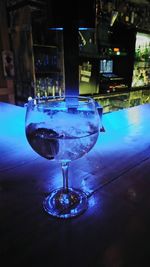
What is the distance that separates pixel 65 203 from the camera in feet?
1.31

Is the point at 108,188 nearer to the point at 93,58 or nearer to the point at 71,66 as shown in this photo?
the point at 71,66

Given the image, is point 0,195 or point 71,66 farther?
point 71,66

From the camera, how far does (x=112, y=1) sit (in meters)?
3.02

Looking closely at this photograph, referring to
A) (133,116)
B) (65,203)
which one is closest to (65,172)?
(65,203)

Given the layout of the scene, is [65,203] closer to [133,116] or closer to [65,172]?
[65,172]

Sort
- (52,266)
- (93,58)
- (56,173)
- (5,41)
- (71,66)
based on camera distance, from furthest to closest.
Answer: (93,58) < (5,41) < (71,66) < (56,173) < (52,266)

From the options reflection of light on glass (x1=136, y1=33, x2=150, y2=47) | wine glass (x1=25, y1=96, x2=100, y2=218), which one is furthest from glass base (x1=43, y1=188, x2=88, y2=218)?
reflection of light on glass (x1=136, y1=33, x2=150, y2=47)

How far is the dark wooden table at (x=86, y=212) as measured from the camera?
298mm

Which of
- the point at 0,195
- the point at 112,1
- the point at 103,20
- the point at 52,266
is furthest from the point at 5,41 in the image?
the point at 52,266

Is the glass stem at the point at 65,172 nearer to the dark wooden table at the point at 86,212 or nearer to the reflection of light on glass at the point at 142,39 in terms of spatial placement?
the dark wooden table at the point at 86,212

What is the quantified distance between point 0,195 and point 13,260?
163mm

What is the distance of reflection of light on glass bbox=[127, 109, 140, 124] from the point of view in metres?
0.93

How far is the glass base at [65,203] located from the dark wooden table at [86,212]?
0.04 ft

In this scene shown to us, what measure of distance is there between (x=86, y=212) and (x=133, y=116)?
704 millimetres
